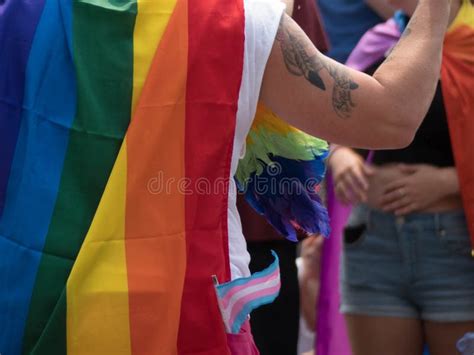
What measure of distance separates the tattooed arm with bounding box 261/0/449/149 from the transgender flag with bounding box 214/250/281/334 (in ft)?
1.02

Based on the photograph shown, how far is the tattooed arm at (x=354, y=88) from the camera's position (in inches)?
77.9

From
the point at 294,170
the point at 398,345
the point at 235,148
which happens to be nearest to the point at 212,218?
the point at 235,148

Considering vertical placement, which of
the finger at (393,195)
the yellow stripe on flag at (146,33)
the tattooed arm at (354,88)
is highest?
the yellow stripe on flag at (146,33)

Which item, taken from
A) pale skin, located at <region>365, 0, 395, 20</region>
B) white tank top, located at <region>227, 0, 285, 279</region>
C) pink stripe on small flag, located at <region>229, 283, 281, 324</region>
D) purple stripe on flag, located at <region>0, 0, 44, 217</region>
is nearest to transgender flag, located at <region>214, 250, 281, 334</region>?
pink stripe on small flag, located at <region>229, 283, 281, 324</region>

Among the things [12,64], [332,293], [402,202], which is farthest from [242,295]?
[332,293]

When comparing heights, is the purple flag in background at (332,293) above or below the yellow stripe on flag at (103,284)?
below

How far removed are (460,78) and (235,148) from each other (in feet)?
4.54

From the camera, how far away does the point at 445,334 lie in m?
3.13

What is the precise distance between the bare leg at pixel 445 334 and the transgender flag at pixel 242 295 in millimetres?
1274

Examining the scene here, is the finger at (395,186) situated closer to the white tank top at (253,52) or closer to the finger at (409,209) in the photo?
the finger at (409,209)

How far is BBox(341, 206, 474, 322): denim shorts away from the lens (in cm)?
Answer: 314

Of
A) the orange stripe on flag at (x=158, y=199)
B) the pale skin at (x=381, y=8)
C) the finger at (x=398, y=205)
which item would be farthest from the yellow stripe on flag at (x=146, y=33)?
the pale skin at (x=381, y=8)

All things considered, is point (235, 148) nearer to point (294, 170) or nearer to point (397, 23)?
point (294, 170)

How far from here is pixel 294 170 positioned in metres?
2.34
